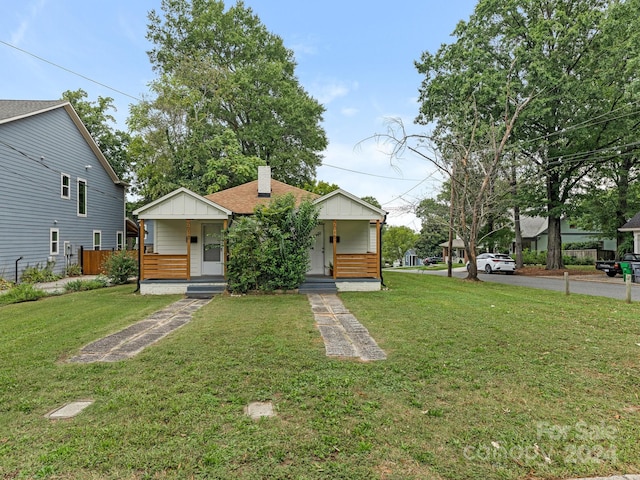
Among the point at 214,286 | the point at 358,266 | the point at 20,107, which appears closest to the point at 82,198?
the point at 20,107

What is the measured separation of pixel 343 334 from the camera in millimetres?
6105

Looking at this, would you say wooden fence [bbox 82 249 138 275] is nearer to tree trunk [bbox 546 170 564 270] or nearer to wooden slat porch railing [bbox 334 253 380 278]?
wooden slat porch railing [bbox 334 253 380 278]

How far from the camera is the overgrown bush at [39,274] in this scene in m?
14.3

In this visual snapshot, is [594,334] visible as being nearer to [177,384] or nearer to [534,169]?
[177,384]

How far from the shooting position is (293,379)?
389 cm

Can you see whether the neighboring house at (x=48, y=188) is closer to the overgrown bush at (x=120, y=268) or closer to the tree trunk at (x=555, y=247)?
the overgrown bush at (x=120, y=268)

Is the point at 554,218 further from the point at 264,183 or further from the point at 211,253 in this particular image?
the point at 211,253

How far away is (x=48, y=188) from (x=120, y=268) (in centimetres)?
592

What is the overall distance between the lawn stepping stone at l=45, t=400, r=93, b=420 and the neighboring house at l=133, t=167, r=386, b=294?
815 centimetres

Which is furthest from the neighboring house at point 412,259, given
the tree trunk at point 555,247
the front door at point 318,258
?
the front door at point 318,258

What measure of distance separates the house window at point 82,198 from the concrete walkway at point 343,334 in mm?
15604

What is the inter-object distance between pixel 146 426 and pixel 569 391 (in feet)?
13.3

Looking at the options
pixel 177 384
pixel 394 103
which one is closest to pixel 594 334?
pixel 177 384

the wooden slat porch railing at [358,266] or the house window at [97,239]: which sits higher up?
the house window at [97,239]
